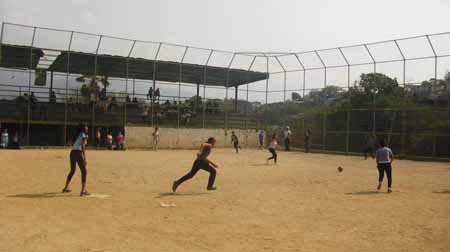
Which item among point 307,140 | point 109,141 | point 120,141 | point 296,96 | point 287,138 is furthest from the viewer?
point 296,96

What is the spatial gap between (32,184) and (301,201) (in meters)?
7.11

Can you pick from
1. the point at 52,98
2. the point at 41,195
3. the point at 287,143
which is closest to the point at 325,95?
the point at 287,143

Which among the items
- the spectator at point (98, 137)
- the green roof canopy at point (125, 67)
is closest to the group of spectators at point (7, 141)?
the green roof canopy at point (125, 67)

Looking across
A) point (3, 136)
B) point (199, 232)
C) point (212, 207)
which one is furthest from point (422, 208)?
point (3, 136)

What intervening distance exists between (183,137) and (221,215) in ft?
91.1

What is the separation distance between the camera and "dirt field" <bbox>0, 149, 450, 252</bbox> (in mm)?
7312

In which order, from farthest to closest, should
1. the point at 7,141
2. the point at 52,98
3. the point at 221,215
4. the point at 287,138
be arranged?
1. the point at 287,138
2. the point at 52,98
3. the point at 7,141
4. the point at 221,215

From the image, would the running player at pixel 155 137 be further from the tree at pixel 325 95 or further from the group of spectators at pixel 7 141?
the tree at pixel 325 95

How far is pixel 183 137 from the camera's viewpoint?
37.2 m

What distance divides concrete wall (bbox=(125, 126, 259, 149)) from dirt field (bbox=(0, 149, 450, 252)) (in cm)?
1857

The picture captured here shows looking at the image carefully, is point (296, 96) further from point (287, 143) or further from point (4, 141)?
point (4, 141)

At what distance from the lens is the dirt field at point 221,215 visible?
288 inches

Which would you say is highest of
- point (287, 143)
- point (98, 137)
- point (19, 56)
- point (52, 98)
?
point (19, 56)

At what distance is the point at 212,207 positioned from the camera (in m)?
10.5
